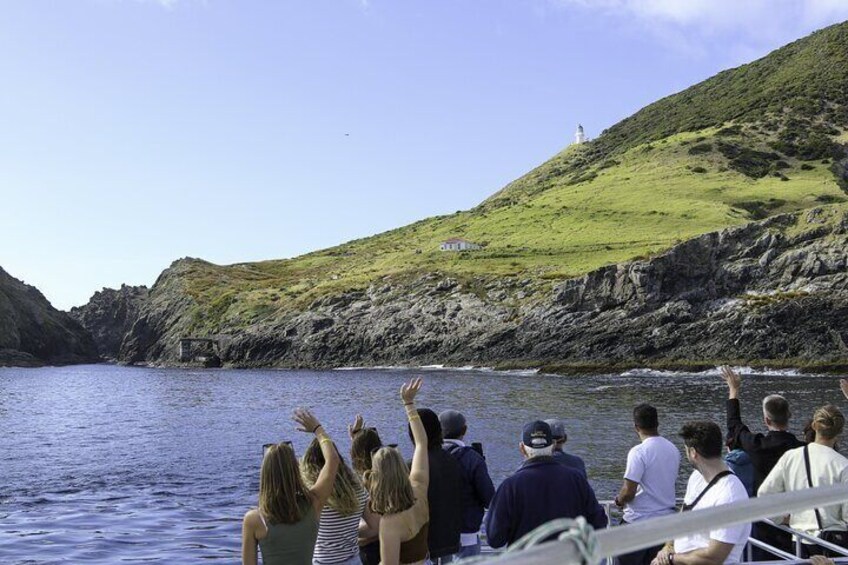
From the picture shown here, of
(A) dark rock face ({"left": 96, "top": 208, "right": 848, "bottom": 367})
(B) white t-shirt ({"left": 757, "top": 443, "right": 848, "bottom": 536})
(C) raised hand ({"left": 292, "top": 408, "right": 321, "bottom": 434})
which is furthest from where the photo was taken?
(A) dark rock face ({"left": 96, "top": 208, "right": 848, "bottom": 367})

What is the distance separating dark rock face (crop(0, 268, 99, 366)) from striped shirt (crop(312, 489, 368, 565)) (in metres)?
146

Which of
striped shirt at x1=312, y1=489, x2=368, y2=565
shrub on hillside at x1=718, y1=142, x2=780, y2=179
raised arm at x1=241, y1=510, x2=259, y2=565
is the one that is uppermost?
shrub on hillside at x1=718, y1=142, x2=780, y2=179

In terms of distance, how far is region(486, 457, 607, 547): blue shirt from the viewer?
6.87 metres

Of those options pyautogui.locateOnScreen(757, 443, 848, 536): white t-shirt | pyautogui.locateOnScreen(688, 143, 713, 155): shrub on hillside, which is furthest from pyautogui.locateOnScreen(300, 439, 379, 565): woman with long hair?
pyautogui.locateOnScreen(688, 143, 713, 155): shrub on hillside

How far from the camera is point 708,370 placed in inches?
2672

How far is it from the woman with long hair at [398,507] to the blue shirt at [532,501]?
0.65 meters

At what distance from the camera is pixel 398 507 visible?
698cm

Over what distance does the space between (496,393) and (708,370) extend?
19901 mm

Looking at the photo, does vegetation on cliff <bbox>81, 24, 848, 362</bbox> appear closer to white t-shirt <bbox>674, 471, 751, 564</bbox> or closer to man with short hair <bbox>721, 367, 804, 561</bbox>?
man with short hair <bbox>721, 367, 804, 561</bbox>

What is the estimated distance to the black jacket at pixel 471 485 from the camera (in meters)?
8.66

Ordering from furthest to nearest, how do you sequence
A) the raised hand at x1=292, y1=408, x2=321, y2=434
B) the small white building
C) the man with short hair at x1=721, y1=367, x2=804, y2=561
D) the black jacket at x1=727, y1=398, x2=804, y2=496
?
the small white building → the black jacket at x1=727, y1=398, x2=804, y2=496 → the man with short hair at x1=721, y1=367, x2=804, y2=561 → the raised hand at x1=292, y1=408, x2=321, y2=434

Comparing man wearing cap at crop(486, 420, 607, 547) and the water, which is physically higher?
man wearing cap at crop(486, 420, 607, 547)

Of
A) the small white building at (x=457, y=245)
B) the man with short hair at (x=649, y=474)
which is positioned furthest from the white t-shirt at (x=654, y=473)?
the small white building at (x=457, y=245)

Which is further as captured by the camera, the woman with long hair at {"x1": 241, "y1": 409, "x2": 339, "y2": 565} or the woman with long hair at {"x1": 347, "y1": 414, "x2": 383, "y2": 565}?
the woman with long hair at {"x1": 347, "y1": 414, "x2": 383, "y2": 565}
